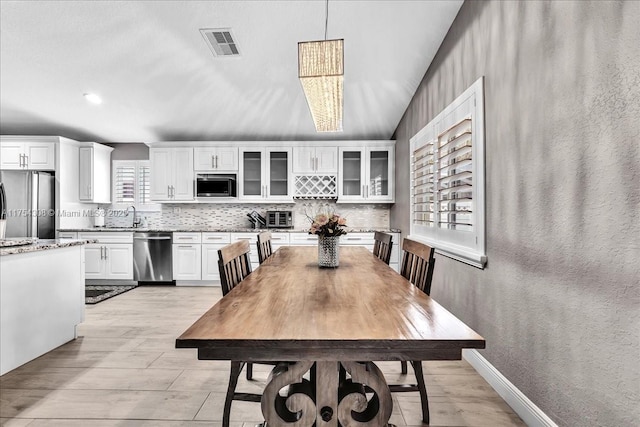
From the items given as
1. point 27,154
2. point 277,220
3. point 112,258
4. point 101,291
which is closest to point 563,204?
point 277,220

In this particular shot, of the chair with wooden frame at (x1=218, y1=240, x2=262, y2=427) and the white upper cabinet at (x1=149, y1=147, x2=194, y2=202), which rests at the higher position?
the white upper cabinet at (x1=149, y1=147, x2=194, y2=202)

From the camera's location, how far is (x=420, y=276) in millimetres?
1810

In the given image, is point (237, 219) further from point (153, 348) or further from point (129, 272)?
point (153, 348)

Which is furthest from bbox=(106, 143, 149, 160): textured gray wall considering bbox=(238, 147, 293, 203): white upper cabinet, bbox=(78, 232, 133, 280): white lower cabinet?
bbox=(238, 147, 293, 203): white upper cabinet

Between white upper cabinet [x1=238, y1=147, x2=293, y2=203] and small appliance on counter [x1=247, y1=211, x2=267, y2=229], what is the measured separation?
317 mm

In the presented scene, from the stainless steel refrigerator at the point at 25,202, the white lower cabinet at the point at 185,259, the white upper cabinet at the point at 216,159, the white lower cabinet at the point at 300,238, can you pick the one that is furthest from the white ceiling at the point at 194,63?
the white lower cabinet at the point at 185,259

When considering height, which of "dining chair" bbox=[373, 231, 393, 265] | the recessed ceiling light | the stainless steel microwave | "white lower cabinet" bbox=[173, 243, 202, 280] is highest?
the recessed ceiling light

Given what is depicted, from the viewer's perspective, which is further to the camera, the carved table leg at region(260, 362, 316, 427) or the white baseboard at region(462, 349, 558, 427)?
the white baseboard at region(462, 349, 558, 427)

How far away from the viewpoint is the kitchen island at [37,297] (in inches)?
89.2

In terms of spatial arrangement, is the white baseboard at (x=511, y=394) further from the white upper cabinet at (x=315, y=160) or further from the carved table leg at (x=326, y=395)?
the white upper cabinet at (x=315, y=160)

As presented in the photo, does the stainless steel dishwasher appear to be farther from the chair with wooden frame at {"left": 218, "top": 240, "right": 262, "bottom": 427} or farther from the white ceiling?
the chair with wooden frame at {"left": 218, "top": 240, "right": 262, "bottom": 427}

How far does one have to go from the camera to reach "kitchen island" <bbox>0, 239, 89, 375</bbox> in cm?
227

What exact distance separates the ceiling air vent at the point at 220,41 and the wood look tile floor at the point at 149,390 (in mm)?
2575

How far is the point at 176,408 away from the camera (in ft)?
6.26
